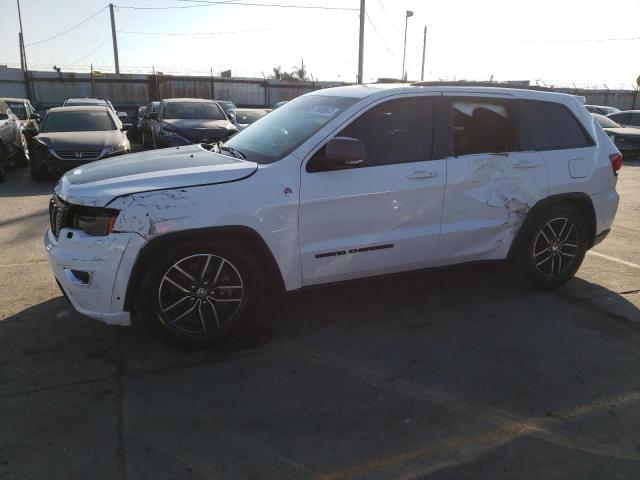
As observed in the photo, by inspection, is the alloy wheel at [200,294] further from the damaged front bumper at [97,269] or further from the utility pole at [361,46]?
the utility pole at [361,46]

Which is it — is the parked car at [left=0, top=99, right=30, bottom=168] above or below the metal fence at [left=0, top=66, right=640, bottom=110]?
below

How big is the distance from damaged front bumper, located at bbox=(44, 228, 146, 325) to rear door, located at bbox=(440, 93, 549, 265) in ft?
7.83

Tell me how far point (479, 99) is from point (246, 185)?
7.23 feet

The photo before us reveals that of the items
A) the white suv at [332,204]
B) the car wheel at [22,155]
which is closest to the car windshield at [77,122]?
the car wheel at [22,155]

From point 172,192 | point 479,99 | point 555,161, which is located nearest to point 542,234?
point 555,161

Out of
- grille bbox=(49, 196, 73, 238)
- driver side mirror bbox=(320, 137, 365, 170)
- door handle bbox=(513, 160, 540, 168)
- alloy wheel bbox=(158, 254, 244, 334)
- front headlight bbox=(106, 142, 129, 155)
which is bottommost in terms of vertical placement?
alloy wheel bbox=(158, 254, 244, 334)

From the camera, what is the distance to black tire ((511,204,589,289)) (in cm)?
459

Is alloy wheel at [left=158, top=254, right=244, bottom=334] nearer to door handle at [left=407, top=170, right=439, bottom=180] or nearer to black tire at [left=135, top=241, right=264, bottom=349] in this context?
black tire at [left=135, top=241, right=264, bottom=349]

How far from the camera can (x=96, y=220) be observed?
10.8 feet

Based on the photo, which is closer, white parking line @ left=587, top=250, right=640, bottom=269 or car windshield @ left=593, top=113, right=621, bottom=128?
white parking line @ left=587, top=250, right=640, bottom=269

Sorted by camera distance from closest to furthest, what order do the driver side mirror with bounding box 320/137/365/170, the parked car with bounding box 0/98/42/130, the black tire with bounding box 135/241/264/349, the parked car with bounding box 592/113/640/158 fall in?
the black tire with bounding box 135/241/264/349 < the driver side mirror with bounding box 320/137/365/170 < the parked car with bounding box 0/98/42/130 < the parked car with bounding box 592/113/640/158

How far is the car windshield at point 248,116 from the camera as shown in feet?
51.9

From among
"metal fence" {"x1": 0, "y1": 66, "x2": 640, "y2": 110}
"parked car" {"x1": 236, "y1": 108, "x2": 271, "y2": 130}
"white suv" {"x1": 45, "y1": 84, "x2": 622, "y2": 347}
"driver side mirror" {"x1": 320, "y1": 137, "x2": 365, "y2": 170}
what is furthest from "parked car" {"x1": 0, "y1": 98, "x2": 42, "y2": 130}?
"driver side mirror" {"x1": 320, "y1": 137, "x2": 365, "y2": 170}

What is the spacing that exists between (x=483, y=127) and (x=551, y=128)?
2.46 ft
